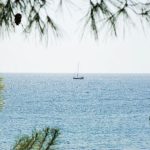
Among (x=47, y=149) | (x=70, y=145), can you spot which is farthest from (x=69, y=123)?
(x=47, y=149)

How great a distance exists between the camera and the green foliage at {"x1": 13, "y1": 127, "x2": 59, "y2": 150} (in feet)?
8.45

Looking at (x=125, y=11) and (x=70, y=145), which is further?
(x=70, y=145)

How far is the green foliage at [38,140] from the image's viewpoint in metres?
2.58

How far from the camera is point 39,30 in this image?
8.18 feet

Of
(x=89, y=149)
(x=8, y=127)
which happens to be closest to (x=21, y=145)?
(x=89, y=149)

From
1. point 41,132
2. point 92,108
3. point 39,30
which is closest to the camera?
point 39,30

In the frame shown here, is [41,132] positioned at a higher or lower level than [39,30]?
lower

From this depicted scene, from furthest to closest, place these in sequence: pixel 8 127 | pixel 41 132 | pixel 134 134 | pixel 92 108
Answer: pixel 92 108, pixel 8 127, pixel 134 134, pixel 41 132

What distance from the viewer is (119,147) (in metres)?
41.5

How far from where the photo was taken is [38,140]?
2615mm

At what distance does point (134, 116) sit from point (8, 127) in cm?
2013

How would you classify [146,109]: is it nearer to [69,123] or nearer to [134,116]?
[134,116]

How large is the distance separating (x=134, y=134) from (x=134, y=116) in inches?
670

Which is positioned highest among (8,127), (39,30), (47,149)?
(39,30)
